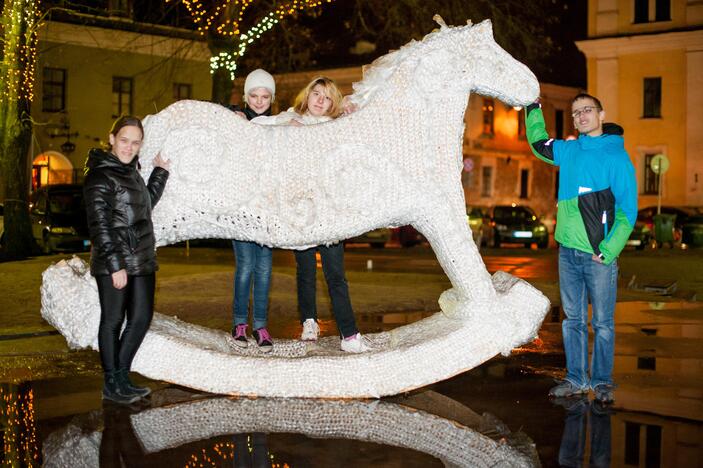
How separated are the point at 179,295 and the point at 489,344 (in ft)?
20.3

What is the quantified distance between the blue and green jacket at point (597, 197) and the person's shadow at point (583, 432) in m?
0.93

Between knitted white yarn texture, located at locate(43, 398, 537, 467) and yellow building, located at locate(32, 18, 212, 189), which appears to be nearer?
knitted white yarn texture, located at locate(43, 398, 537, 467)

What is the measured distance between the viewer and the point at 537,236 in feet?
94.7

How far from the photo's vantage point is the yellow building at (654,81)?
119 ft

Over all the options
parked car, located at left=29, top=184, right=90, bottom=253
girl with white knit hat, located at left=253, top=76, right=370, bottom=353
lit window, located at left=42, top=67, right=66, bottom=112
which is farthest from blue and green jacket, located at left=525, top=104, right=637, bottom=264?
lit window, located at left=42, top=67, right=66, bottom=112

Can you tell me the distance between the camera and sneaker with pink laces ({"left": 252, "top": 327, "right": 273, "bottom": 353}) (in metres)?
6.53

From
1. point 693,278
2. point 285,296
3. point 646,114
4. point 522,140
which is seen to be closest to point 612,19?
point 646,114

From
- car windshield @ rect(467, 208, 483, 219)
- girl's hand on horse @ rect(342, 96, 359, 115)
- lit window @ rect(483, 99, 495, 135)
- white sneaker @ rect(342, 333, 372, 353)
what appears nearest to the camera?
girl's hand on horse @ rect(342, 96, 359, 115)

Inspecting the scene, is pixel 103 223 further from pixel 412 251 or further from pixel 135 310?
pixel 412 251

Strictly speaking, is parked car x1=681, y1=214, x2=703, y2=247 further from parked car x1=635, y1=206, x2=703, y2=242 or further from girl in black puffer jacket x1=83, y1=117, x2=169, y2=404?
girl in black puffer jacket x1=83, y1=117, x2=169, y2=404

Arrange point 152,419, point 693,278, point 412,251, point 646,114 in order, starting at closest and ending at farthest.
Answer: point 152,419 < point 693,278 < point 412,251 < point 646,114

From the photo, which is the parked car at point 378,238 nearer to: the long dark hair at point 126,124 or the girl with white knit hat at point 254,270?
the girl with white knit hat at point 254,270

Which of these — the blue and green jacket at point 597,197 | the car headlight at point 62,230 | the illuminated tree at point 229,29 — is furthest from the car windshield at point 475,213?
the blue and green jacket at point 597,197

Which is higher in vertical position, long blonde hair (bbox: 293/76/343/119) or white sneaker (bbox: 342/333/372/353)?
long blonde hair (bbox: 293/76/343/119)
